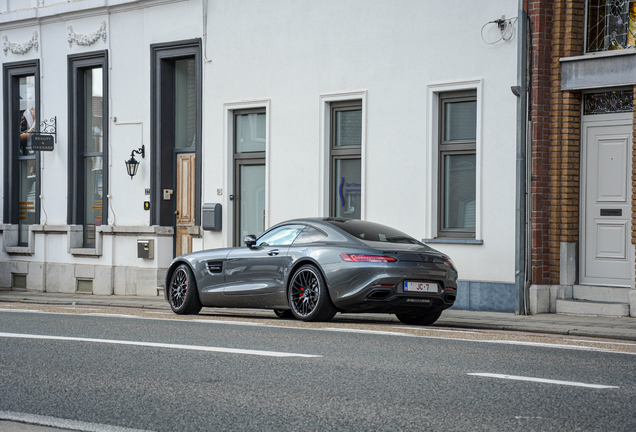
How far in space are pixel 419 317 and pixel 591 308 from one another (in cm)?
310

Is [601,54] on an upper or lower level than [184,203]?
upper

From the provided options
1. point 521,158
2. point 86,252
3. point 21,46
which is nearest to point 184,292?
point 521,158

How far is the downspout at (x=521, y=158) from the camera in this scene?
13914 mm

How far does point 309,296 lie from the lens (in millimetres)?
11297

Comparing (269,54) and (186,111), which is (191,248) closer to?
(186,111)

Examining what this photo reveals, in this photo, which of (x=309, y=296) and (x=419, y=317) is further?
(x=419, y=317)

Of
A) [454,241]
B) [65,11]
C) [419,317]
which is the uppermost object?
[65,11]

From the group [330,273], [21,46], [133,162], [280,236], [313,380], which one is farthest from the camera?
[21,46]

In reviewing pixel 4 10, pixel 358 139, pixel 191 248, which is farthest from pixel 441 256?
pixel 4 10

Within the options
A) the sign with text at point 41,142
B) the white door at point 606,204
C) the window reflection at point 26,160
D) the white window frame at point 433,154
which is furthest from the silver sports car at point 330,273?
the window reflection at point 26,160

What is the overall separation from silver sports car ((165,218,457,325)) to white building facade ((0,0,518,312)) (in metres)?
3.71

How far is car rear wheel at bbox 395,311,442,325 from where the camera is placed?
11.7 meters

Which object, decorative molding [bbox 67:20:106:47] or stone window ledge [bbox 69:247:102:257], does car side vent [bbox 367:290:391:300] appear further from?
decorative molding [bbox 67:20:106:47]

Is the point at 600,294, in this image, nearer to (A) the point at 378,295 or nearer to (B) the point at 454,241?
(B) the point at 454,241
